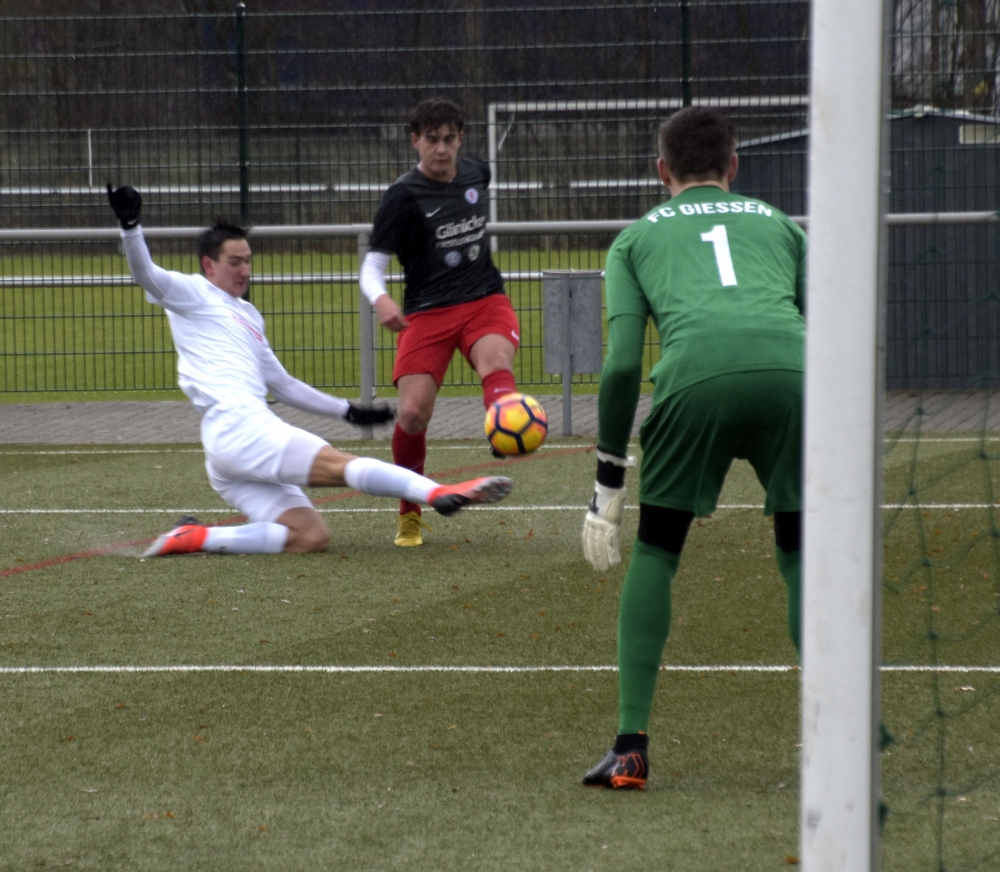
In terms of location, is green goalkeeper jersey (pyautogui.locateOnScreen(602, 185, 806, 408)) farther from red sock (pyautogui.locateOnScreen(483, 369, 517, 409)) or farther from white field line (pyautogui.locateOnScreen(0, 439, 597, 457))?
white field line (pyautogui.locateOnScreen(0, 439, 597, 457))

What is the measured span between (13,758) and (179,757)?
1.45 ft

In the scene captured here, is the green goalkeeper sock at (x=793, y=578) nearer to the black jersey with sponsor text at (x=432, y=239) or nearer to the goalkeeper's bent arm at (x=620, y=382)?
the goalkeeper's bent arm at (x=620, y=382)

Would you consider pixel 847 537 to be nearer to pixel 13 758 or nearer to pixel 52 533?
pixel 13 758

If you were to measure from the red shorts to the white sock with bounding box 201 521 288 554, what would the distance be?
2.94 feet

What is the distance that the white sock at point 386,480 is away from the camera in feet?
21.8

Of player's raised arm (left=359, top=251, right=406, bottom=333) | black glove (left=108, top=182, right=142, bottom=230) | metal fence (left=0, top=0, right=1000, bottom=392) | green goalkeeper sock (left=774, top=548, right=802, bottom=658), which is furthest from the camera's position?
metal fence (left=0, top=0, right=1000, bottom=392)

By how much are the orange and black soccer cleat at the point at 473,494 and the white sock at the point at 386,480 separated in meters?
0.29

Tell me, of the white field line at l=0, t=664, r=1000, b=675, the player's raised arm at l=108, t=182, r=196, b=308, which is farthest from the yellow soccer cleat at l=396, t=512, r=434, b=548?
the white field line at l=0, t=664, r=1000, b=675

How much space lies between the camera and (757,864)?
3346 millimetres

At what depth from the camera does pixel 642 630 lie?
3.91 m

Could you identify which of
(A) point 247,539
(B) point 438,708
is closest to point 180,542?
(A) point 247,539

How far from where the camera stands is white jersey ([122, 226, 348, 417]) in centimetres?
703

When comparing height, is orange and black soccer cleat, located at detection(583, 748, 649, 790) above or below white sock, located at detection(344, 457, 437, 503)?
below

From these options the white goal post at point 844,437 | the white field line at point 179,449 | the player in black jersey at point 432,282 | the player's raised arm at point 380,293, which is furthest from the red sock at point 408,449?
the white goal post at point 844,437
